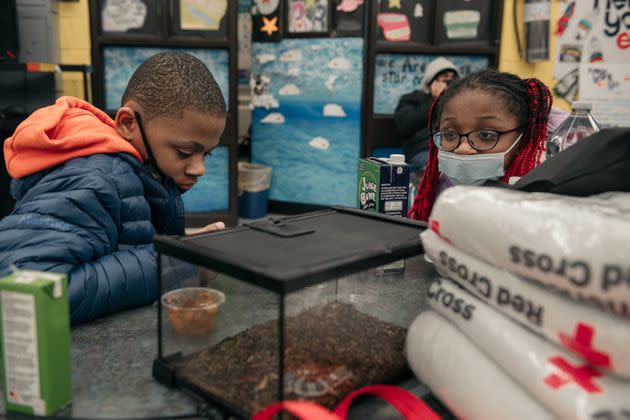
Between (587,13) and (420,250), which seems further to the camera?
(587,13)

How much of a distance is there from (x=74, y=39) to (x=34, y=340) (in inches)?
148

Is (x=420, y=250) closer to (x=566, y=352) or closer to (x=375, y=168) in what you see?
(x=566, y=352)

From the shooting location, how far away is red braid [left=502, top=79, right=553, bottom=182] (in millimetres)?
1402

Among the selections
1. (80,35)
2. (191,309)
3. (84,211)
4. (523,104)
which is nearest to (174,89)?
(84,211)

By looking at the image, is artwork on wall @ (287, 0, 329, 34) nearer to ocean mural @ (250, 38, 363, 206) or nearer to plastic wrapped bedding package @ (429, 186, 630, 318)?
ocean mural @ (250, 38, 363, 206)

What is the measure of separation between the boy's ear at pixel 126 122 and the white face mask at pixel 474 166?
776mm

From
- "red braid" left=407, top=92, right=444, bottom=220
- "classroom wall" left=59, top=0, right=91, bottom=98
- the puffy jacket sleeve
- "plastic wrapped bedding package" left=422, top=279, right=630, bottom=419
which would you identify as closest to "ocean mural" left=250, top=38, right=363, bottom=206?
"classroom wall" left=59, top=0, right=91, bottom=98

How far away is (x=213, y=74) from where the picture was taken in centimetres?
396

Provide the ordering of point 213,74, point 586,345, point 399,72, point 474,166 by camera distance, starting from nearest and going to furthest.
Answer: point 586,345
point 474,166
point 213,74
point 399,72

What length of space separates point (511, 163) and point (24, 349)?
47.0 inches

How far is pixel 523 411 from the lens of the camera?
0.58m

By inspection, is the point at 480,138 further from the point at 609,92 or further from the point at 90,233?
the point at 609,92

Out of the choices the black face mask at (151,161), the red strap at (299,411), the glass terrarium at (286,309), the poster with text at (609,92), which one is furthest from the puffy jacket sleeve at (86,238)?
the poster with text at (609,92)

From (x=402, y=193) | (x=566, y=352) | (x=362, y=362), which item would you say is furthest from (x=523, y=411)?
(x=402, y=193)
